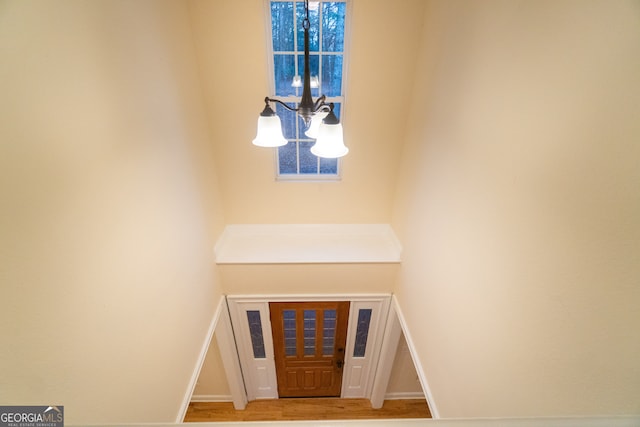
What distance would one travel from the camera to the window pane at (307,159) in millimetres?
2908

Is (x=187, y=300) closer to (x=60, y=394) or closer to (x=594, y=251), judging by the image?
(x=60, y=394)

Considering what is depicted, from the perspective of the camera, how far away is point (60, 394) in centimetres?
99

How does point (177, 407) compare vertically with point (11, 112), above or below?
below

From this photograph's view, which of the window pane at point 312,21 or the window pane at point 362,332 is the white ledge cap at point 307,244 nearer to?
the window pane at point 362,332

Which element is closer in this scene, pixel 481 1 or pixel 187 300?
pixel 481 1

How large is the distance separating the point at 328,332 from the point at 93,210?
2.99 metres

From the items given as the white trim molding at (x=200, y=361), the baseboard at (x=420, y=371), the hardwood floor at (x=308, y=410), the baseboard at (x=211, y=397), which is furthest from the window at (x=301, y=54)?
the hardwood floor at (x=308, y=410)

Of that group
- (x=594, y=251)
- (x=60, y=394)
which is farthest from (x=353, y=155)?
(x=60, y=394)

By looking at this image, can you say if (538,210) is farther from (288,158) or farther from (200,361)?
(200,361)

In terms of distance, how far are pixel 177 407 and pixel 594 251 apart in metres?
2.36

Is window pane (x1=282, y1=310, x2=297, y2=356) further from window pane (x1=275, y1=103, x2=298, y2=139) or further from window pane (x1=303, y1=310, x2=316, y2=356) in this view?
window pane (x1=275, y1=103, x2=298, y2=139)

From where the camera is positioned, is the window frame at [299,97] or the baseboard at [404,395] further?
the baseboard at [404,395]

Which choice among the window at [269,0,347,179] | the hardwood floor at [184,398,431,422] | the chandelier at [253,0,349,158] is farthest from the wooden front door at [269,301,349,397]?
the chandelier at [253,0,349,158]

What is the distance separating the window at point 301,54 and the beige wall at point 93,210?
0.82 metres
